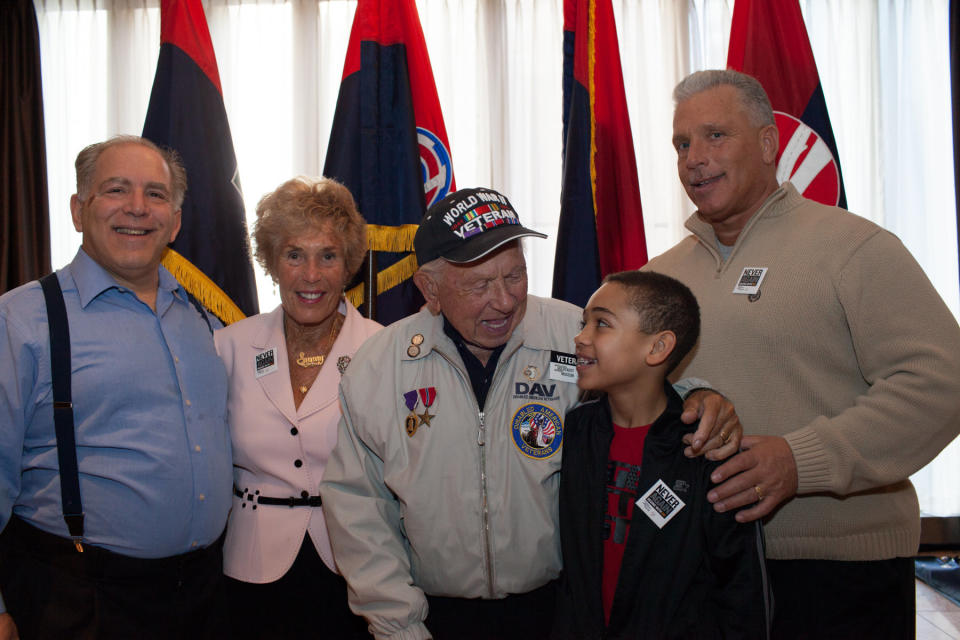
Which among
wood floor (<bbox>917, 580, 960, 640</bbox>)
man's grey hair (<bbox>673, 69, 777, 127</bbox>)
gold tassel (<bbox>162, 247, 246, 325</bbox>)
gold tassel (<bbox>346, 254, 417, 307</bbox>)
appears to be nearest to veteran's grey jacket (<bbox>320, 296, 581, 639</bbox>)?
man's grey hair (<bbox>673, 69, 777, 127</bbox>)

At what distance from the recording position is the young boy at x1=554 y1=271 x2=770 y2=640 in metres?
1.59

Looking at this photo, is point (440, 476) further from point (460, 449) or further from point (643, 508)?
point (643, 508)

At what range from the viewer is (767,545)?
72.7 inches

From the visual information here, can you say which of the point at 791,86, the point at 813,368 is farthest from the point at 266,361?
the point at 791,86

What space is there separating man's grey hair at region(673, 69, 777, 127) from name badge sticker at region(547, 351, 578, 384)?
913mm

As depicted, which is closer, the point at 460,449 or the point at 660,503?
the point at 660,503

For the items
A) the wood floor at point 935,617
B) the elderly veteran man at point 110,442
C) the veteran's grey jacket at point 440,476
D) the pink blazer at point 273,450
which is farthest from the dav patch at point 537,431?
the wood floor at point 935,617

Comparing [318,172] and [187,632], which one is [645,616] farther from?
[318,172]

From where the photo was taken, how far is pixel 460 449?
1753mm

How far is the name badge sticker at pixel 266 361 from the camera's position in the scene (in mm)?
2375

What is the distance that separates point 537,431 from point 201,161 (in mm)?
2658

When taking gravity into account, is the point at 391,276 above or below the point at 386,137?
below

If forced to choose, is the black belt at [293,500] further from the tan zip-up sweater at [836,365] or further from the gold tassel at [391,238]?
the gold tassel at [391,238]

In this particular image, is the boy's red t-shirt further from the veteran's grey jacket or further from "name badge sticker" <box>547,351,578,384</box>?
"name badge sticker" <box>547,351,578,384</box>
